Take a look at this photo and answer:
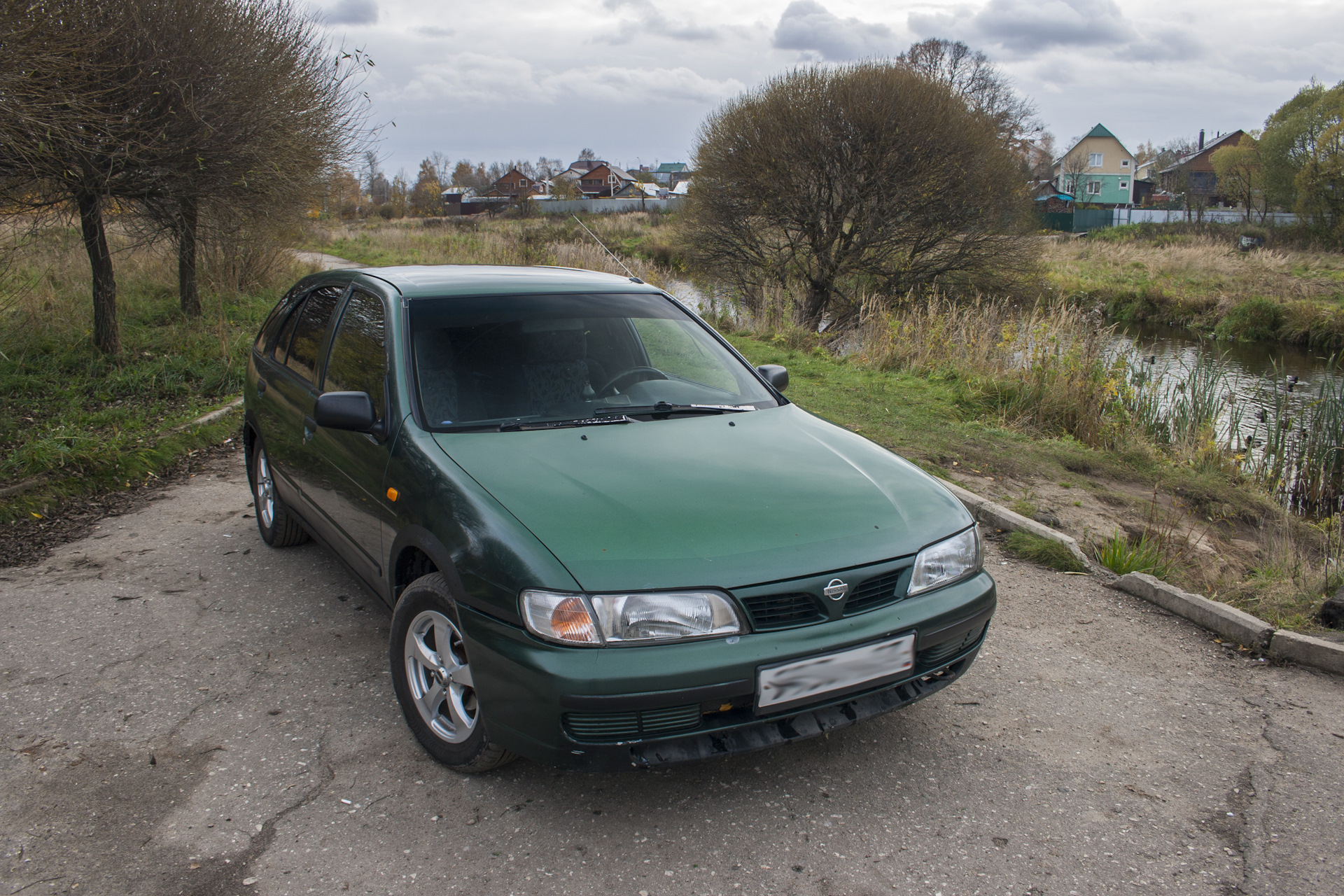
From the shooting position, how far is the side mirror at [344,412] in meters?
3.26

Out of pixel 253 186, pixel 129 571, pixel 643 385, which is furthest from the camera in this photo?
pixel 253 186

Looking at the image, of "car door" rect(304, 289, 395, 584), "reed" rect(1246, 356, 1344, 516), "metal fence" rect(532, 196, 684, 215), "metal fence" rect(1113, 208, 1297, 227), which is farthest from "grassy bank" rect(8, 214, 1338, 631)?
"metal fence" rect(532, 196, 684, 215)

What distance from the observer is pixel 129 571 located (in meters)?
4.77

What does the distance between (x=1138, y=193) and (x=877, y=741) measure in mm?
96885

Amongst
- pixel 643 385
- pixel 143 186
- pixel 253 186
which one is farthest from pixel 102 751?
pixel 253 186

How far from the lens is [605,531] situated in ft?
8.55

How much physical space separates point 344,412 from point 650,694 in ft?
5.43

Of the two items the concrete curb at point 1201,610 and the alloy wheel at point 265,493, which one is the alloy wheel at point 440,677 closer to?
the alloy wheel at point 265,493

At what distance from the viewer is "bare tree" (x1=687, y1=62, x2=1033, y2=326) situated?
1906 cm

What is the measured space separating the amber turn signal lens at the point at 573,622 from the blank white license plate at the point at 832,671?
0.50 meters

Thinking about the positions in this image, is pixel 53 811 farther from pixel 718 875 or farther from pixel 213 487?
pixel 213 487

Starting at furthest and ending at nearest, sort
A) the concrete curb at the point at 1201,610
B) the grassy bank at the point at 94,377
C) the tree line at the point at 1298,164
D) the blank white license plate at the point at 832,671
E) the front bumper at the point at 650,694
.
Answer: the tree line at the point at 1298,164 < the grassy bank at the point at 94,377 < the concrete curb at the point at 1201,610 < the blank white license plate at the point at 832,671 < the front bumper at the point at 650,694

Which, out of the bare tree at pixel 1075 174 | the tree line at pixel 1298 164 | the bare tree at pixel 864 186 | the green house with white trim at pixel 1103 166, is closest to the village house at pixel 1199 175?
the green house with white trim at pixel 1103 166

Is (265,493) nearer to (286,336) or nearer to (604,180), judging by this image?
(286,336)
